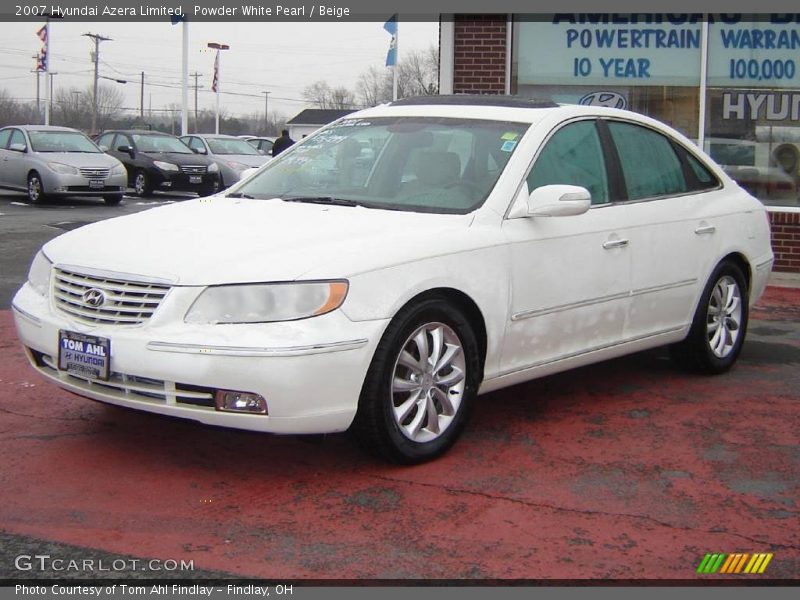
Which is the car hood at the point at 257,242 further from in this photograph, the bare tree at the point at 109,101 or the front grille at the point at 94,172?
the bare tree at the point at 109,101

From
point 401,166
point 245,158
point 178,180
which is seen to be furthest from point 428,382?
point 245,158

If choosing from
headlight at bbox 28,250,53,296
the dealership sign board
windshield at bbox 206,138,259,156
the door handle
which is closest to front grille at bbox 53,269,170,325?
headlight at bbox 28,250,53,296

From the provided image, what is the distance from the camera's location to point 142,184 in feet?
77.0

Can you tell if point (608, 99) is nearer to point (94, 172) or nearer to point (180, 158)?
point (94, 172)

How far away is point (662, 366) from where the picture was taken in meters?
7.06

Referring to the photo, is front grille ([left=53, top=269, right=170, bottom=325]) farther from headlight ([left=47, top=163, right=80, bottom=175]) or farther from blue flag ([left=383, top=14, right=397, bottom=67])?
blue flag ([left=383, top=14, right=397, bottom=67])

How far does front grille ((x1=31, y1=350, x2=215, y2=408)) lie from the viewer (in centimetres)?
426

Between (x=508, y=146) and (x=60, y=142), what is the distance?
56.1 ft

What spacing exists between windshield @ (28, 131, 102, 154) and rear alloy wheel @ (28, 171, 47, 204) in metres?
0.68

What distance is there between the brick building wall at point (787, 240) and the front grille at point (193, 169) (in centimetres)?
1461

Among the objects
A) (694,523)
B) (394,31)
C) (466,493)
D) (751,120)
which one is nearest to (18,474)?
(466,493)

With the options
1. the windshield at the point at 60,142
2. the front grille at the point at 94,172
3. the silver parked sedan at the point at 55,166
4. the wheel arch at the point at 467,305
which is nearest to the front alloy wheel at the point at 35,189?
the silver parked sedan at the point at 55,166

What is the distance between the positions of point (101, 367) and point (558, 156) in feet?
8.48

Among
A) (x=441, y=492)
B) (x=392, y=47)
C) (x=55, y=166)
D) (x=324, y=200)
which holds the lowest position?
(x=441, y=492)
